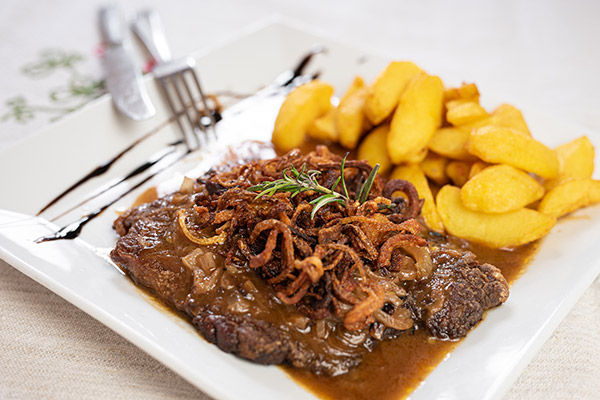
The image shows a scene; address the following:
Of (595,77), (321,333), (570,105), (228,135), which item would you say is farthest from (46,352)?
(595,77)

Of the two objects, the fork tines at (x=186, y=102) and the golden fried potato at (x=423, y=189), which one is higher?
the fork tines at (x=186, y=102)

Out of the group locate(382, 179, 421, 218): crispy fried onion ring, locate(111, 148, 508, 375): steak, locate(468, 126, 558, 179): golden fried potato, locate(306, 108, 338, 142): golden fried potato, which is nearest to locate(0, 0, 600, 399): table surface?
locate(111, 148, 508, 375): steak

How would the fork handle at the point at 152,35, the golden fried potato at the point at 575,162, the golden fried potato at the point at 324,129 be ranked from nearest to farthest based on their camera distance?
1. the golden fried potato at the point at 575,162
2. the golden fried potato at the point at 324,129
3. the fork handle at the point at 152,35

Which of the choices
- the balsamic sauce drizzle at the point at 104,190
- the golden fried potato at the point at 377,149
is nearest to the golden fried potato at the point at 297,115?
the golden fried potato at the point at 377,149

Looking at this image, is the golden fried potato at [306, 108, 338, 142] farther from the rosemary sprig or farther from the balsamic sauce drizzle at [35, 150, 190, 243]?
the balsamic sauce drizzle at [35, 150, 190, 243]

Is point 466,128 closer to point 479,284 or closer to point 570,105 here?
point 479,284

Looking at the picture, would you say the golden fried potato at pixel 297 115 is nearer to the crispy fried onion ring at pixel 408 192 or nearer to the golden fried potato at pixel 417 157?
the golden fried potato at pixel 417 157

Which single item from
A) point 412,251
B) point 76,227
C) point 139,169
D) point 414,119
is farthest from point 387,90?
point 76,227
